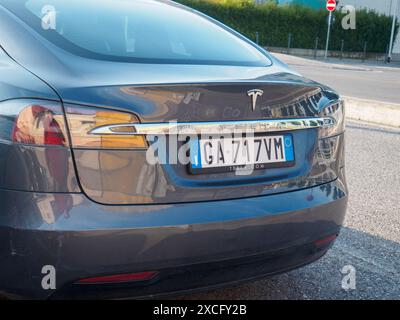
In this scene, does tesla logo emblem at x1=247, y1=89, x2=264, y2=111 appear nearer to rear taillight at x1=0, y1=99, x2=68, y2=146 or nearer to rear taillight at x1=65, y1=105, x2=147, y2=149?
rear taillight at x1=65, y1=105, x2=147, y2=149

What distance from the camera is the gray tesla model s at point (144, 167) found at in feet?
5.96

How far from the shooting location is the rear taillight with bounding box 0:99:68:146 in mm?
1812

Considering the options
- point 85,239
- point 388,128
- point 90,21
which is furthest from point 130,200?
point 388,128

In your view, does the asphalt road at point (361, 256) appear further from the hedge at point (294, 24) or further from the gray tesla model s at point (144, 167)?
the hedge at point (294, 24)

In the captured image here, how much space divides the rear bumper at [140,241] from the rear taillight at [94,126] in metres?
0.20

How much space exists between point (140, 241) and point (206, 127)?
0.51 metres

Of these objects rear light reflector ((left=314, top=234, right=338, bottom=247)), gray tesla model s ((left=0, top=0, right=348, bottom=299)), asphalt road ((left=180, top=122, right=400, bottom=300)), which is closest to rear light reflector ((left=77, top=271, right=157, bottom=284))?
gray tesla model s ((left=0, top=0, right=348, bottom=299))

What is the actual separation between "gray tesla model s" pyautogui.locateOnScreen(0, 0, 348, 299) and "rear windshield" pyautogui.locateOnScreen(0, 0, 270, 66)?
0.05 feet

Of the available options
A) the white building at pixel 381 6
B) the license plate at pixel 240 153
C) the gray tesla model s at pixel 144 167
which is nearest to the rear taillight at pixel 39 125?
the gray tesla model s at pixel 144 167

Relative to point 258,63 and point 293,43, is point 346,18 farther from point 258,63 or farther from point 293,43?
point 258,63

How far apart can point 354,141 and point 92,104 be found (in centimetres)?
549

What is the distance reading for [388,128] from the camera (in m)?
7.84

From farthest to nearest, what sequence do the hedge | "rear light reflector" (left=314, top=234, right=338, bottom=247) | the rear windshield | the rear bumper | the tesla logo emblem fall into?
the hedge
"rear light reflector" (left=314, top=234, right=338, bottom=247)
the rear windshield
the tesla logo emblem
the rear bumper
